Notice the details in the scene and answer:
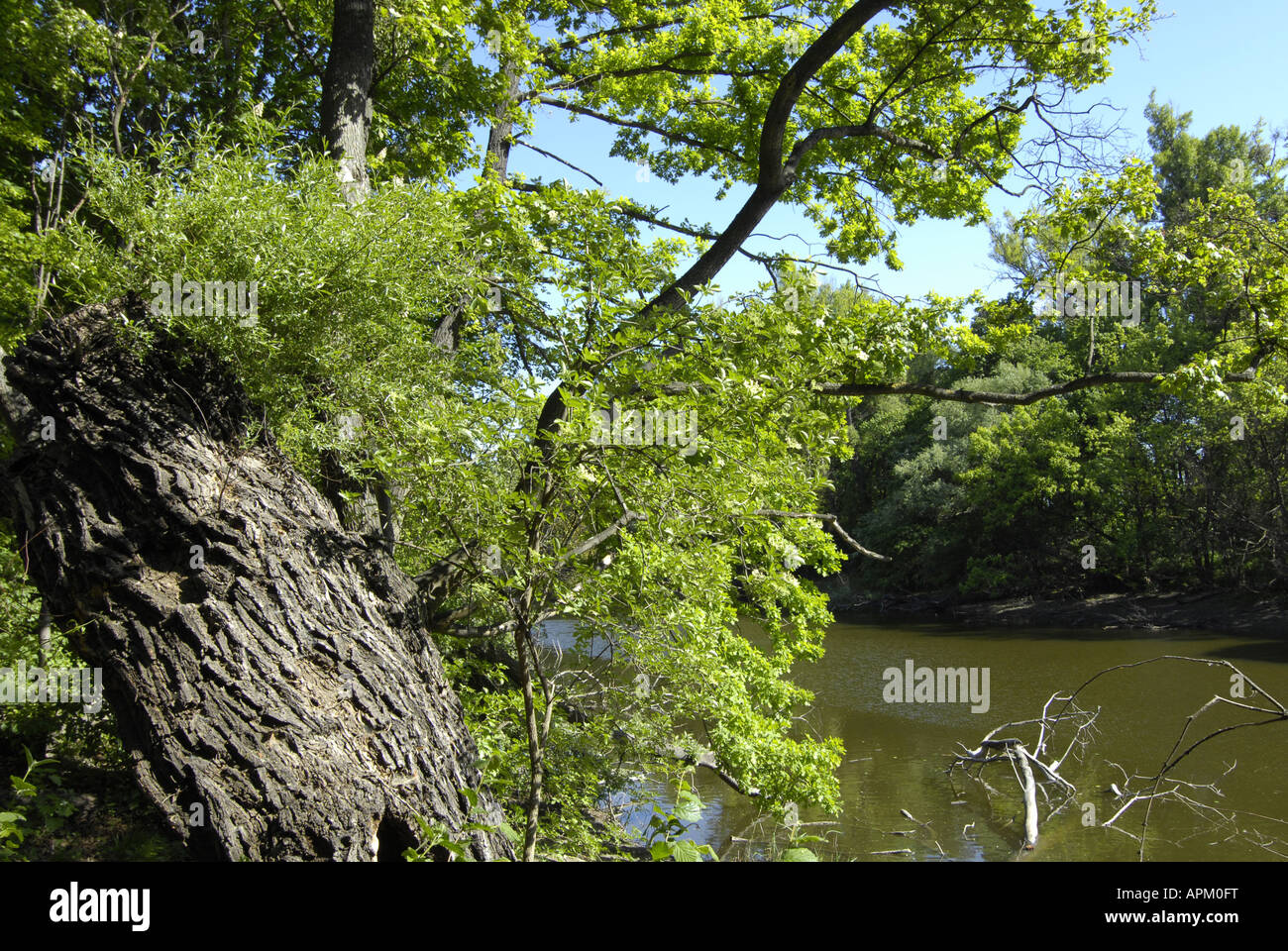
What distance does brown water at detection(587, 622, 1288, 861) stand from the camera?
9070mm

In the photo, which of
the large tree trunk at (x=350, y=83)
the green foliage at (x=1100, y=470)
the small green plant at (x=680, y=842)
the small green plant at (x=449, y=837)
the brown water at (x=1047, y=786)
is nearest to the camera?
the small green plant at (x=680, y=842)

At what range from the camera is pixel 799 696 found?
7059mm

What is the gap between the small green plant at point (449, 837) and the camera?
3.34m

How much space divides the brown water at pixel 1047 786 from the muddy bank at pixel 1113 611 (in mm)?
1927

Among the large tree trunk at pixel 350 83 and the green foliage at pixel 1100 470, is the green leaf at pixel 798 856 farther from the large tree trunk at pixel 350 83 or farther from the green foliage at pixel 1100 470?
the green foliage at pixel 1100 470

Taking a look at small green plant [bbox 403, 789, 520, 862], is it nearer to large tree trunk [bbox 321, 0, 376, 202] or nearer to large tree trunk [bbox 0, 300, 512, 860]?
large tree trunk [bbox 0, 300, 512, 860]

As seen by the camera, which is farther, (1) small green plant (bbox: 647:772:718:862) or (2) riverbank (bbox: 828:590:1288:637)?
(2) riverbank (bbox: 828:590:1288:637)

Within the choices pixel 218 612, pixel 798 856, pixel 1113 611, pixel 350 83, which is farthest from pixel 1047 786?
pixel 1113 611

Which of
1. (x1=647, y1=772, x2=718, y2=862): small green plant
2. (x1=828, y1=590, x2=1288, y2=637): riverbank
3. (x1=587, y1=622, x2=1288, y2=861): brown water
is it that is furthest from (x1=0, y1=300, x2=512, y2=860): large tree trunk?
(x1=828, y1=590, x2=1288, y2=637): riverbank

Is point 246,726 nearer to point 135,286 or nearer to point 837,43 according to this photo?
point 135,286

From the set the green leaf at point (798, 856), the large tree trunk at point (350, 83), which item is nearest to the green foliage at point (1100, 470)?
the large tree trunk at point (350, 83)

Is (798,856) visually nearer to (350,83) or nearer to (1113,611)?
(350,83)

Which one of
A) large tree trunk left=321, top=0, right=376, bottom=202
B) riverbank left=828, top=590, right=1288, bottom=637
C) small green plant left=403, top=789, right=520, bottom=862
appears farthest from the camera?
riverbank left=828, top=590, right=1288, bottom=637

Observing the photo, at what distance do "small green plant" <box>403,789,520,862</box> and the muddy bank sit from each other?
2423 centimetres
